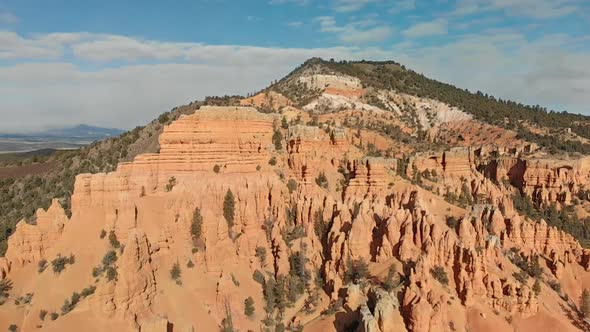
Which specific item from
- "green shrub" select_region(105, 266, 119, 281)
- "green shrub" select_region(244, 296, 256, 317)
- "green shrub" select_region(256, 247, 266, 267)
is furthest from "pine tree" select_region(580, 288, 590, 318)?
"green shrub" select_region(105, 266, 119, 281)

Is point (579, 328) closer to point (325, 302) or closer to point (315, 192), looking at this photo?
point (325, 302)

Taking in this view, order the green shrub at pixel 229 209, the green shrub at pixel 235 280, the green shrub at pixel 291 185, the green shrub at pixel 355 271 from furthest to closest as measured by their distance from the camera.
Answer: the green shrub at pixel 291 185 → the green shrub at pixel 229 209 → the green shrub at pixel 355 271 → the green shrub at pixel 235 280

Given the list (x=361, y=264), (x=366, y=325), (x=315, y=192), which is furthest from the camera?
(x=315, y=192)

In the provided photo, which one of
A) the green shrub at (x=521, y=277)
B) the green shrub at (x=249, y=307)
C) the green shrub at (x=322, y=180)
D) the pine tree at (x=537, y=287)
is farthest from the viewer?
the green shrub at (x=322, y=180)

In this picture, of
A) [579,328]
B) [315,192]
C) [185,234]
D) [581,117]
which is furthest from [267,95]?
[581,117]

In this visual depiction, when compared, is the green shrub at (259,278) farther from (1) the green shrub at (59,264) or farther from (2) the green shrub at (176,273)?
(1) the green shrub at (59,264)

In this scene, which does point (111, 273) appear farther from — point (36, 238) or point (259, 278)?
point (259, 278)

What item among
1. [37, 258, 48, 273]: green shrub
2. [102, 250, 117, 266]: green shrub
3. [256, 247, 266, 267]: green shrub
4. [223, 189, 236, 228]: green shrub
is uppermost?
[223, 189, 236, 228]: green shrub

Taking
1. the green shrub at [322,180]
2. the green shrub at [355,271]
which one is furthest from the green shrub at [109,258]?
the green shrub at [322,180]

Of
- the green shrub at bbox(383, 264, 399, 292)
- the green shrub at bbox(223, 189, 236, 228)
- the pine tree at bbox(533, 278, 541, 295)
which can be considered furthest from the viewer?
the green shrub at bbox(223, 189, 236, 228)

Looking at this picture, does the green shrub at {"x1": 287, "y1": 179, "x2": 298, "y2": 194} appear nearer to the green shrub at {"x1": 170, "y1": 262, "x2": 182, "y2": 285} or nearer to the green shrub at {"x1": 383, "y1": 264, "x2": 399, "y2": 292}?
the green shrub at {"x1": 383, "y1": 264, "x2": 399, "y2": 292}

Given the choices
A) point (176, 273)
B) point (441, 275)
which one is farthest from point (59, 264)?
point (441, 275)
